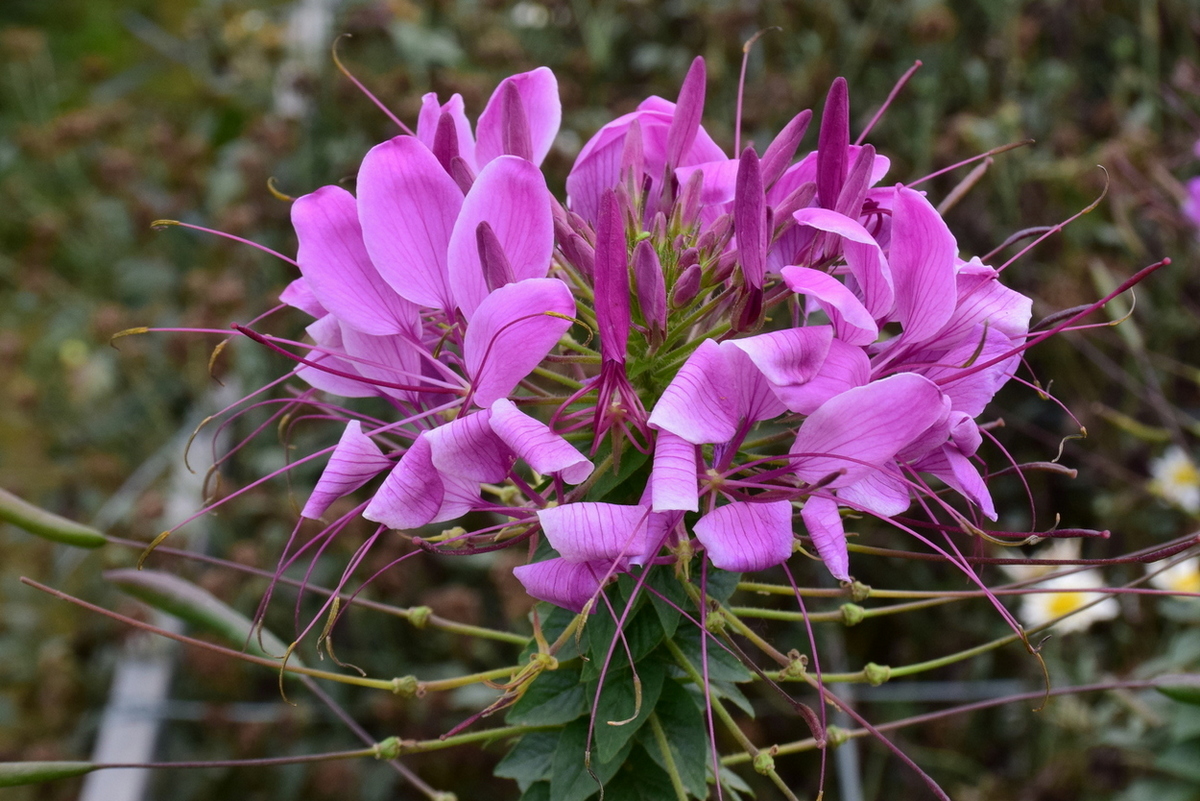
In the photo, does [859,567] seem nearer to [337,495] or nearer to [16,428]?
[337,495]

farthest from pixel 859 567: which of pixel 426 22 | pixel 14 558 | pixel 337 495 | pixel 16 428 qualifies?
pixel 16 428

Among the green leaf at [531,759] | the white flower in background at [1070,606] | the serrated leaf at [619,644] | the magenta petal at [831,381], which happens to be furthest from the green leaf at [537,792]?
the white flower in background at [1070,606]

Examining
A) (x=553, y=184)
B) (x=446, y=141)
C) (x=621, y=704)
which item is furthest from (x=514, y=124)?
(x=553, y=184)

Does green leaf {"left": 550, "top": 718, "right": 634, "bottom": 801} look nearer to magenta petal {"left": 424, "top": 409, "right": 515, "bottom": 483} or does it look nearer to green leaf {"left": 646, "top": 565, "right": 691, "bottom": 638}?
green leaf {"left": 646, "top": 565, "right": 691, "bottom": 638}

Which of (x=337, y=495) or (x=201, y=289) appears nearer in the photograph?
(x=337, y=495)

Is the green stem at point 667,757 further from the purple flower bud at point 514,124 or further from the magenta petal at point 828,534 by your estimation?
the purple flower bud at point 514,124

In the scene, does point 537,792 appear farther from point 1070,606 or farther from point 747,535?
point 1070,606
